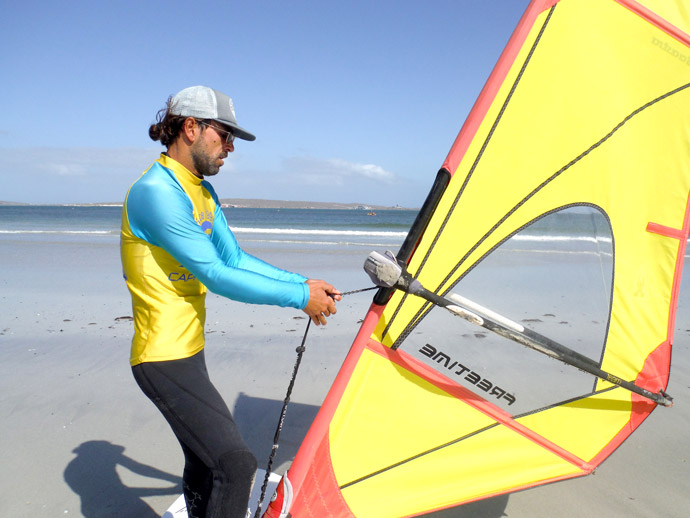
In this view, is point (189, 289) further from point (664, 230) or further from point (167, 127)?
point (664, 230)

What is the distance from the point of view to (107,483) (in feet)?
10.6

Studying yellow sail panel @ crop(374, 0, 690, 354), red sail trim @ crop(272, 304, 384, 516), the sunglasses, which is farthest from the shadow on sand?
the sunglasses

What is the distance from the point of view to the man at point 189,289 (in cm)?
188

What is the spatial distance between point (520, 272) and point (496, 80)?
0.93m

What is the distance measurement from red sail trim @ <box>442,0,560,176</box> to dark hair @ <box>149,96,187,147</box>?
109cm

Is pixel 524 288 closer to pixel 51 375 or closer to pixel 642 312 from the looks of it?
pixel 642 312

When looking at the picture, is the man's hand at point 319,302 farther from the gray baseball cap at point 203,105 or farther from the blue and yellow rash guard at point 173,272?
the gray baseball cap at point 203,105

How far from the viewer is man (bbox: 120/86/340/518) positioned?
188 cm

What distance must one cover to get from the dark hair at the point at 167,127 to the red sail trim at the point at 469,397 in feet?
3.88

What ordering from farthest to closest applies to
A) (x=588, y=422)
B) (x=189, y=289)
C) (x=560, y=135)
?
1. (x=588, y=422)
2. (x=560, y=135)
3. (x=189, y=289)

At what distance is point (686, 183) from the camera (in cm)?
251

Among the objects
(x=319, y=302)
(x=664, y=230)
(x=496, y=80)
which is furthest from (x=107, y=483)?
(x=664, y=230)

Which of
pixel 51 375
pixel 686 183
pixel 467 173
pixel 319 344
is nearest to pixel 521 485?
pixel 467 173

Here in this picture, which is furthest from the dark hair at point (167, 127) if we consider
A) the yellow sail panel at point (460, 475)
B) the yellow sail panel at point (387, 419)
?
the yellow sail panel at point (460, 475)
